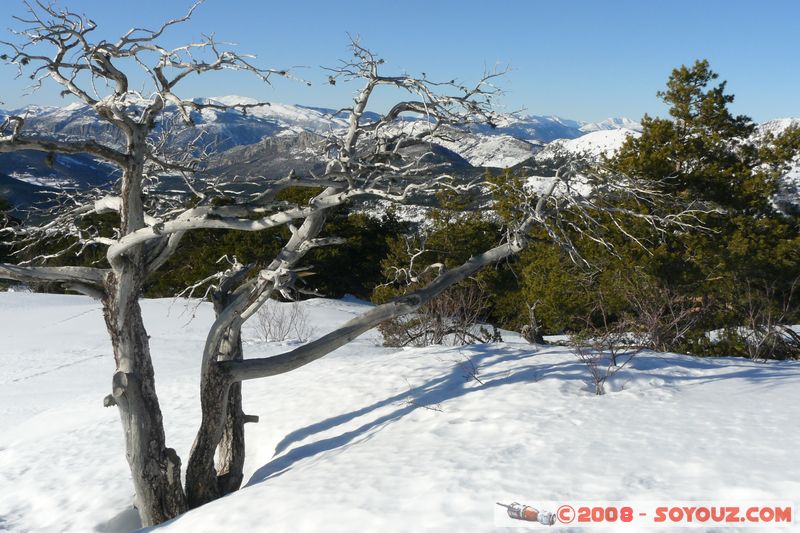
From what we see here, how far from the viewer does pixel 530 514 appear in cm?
A: 402

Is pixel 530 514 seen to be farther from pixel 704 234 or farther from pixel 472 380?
pixel 704 234

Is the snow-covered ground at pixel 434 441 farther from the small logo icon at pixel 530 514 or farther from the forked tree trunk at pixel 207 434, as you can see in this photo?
the forked tree trunk at pixel 207 434

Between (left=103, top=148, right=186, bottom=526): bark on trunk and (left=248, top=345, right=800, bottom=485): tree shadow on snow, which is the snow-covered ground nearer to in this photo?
(left=248, top=345, right=800, bottom=485): tree shadow on snow

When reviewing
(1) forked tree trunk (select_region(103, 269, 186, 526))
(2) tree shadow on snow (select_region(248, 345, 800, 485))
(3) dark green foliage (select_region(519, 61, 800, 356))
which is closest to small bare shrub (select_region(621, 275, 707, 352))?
(3) dark green foliage (select_region(519, 61, 800, 356))

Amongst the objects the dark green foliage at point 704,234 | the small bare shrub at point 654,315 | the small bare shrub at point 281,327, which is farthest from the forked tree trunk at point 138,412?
the dark green foliage at point 704,234

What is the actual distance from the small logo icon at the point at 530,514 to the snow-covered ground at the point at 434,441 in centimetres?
14

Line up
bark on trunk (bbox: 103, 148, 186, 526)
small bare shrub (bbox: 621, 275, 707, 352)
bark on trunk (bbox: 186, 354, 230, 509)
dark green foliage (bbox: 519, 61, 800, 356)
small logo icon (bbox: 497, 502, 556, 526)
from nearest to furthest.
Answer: small logo icon (bbox: 497, 502, 556, 526)
bark on trunk (bbox: 103, 148, 186, 526)
bark on trunk (bbox: 186, 354, 230, 509)
small bare shrub (bbox: 621, 275, 707, 352)
dark green foliage (bbox: 519, 61, 800, 356)

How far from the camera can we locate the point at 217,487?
6359 mm

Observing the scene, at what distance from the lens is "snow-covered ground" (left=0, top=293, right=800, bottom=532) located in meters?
4.40

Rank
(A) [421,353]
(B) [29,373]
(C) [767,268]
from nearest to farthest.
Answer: (A) [421,353] < (B) [29,373] < (C) [767,268]

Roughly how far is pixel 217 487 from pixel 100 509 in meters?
1.27

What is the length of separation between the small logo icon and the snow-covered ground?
0.47 feet

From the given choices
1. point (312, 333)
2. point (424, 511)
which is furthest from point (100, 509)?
point (312, 333)

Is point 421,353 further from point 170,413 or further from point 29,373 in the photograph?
point 29,373
